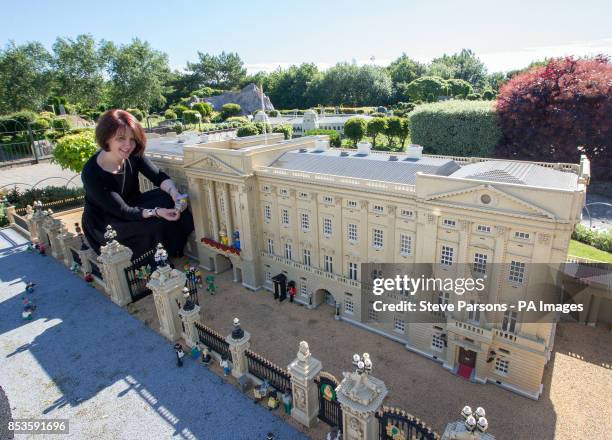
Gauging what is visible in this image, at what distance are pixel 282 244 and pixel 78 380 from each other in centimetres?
1723

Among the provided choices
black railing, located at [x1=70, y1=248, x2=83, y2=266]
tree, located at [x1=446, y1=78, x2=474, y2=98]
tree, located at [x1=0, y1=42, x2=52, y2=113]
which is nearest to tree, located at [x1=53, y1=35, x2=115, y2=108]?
tree, located at [x1=0, y1=42, x2=52, y2=113]

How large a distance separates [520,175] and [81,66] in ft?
319

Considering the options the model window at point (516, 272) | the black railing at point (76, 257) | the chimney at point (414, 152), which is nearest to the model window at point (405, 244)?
the model window at point (516, 272)

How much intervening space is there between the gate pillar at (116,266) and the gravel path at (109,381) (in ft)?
3.86

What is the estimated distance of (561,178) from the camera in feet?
81.1

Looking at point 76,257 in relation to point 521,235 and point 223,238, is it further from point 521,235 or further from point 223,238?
point 521,235

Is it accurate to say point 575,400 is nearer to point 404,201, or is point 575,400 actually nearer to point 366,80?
point 404,201

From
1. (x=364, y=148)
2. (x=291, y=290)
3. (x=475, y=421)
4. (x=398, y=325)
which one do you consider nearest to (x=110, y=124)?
(x=291, y=290)

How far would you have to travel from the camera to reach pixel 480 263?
75.6 ft

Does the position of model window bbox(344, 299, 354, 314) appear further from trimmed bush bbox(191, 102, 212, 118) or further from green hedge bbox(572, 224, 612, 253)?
trimmed bush bbox(191, 102, 212, 118)

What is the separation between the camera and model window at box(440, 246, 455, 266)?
78.4ft

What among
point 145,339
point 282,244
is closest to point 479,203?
point 282,244

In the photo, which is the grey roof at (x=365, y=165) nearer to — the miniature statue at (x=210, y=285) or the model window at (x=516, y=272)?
the model window at (x=516, y=272)

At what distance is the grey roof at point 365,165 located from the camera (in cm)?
2728
